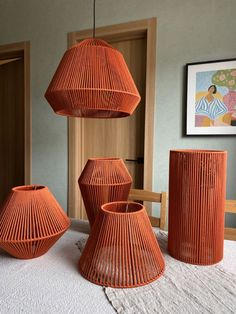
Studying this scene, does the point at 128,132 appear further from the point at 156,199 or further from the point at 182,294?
the point at 182,294

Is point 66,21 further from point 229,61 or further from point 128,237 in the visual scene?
point 128,237

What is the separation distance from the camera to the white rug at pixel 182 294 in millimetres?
569

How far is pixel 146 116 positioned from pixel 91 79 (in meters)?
1.36

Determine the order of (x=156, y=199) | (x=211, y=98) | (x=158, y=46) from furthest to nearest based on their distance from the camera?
1. (x=158, y=46)
2. (x=211, y=98)
3. (x=156, y=199)

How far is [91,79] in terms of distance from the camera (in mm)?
816

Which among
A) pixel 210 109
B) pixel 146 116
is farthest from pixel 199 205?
pixel 146 116

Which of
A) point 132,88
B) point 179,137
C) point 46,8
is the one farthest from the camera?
point 46,8

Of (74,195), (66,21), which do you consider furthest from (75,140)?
(66,21)

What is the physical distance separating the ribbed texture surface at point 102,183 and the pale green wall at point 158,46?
3.96 feet

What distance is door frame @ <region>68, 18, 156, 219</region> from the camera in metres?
2.10

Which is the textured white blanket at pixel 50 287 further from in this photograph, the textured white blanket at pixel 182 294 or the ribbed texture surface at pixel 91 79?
the ribbed texture surface at pixel 91 79

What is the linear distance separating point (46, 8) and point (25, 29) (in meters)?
0.30

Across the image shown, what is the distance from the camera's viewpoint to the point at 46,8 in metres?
2.49

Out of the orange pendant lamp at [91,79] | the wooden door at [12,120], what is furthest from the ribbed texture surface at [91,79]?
the wooden door at [12,120]
